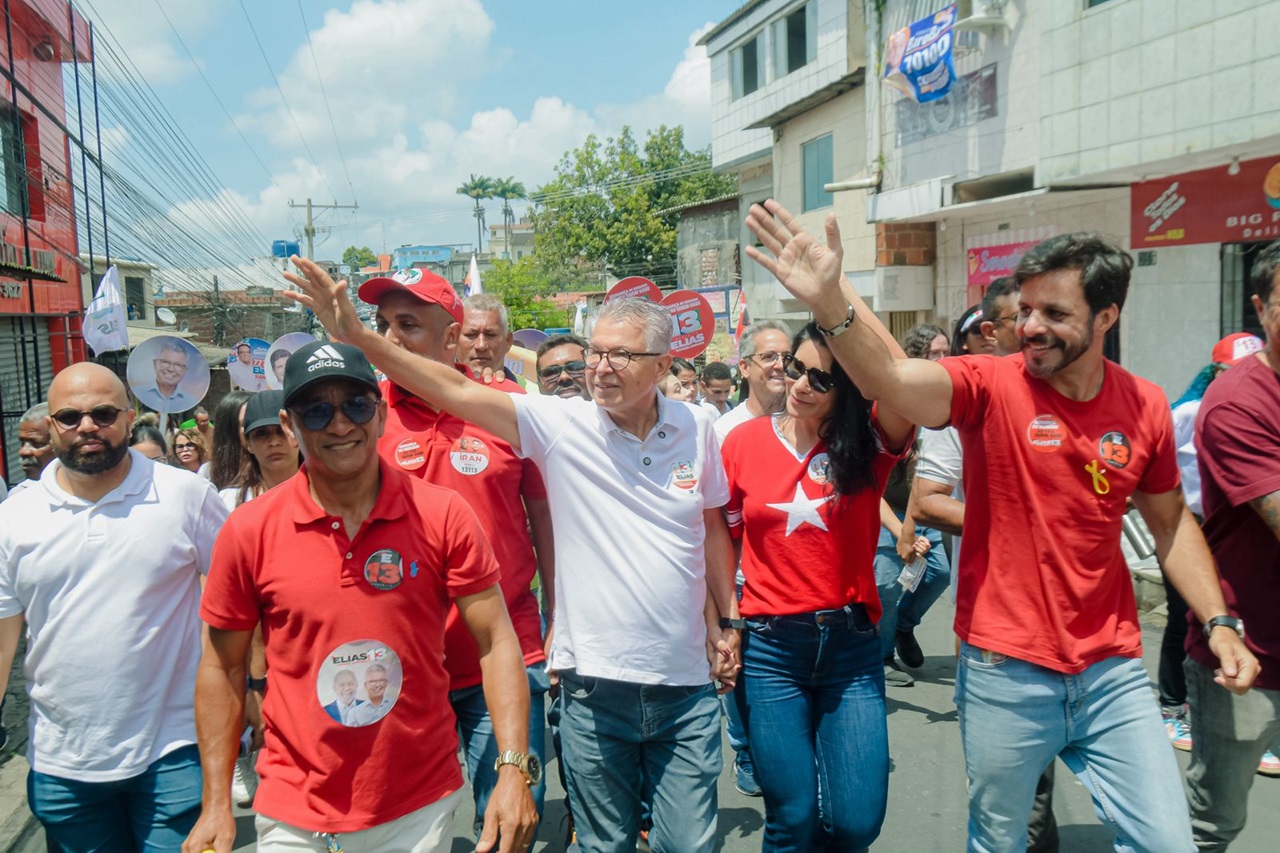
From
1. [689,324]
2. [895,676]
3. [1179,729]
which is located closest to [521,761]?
[1179,729]

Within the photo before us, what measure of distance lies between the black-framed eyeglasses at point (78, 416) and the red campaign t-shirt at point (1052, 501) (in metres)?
2.59

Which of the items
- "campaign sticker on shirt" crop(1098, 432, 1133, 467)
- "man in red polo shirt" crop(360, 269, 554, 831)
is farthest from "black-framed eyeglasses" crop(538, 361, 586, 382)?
"campaign sticker on shirt" crop(1098, 432, 1133, 467)

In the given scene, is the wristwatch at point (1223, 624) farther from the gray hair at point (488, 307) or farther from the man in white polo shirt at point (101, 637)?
the gray hair at point (488, 307)

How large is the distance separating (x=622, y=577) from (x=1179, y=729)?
149 inches

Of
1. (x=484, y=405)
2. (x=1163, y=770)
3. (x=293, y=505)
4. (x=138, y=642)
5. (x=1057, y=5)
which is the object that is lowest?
(x=1163, y=770)

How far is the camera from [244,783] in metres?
5.01

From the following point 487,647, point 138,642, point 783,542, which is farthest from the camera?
point 783,542

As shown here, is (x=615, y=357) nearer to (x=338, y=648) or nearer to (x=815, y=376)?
(x=815, y=376)

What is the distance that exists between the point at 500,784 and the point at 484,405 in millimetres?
1127

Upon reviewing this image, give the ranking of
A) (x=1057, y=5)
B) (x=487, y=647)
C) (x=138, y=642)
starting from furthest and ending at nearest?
(x=1057, y=5) → (x=138, y=642) → (x=487, y=647)

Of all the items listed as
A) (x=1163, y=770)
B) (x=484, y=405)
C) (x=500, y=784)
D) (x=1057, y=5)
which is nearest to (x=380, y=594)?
(x=500, y=784)

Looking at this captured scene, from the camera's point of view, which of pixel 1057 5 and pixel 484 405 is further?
pixel 1057 5

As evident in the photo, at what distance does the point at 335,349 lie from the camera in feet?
8.36

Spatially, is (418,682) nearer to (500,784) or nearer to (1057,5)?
(500,784)
